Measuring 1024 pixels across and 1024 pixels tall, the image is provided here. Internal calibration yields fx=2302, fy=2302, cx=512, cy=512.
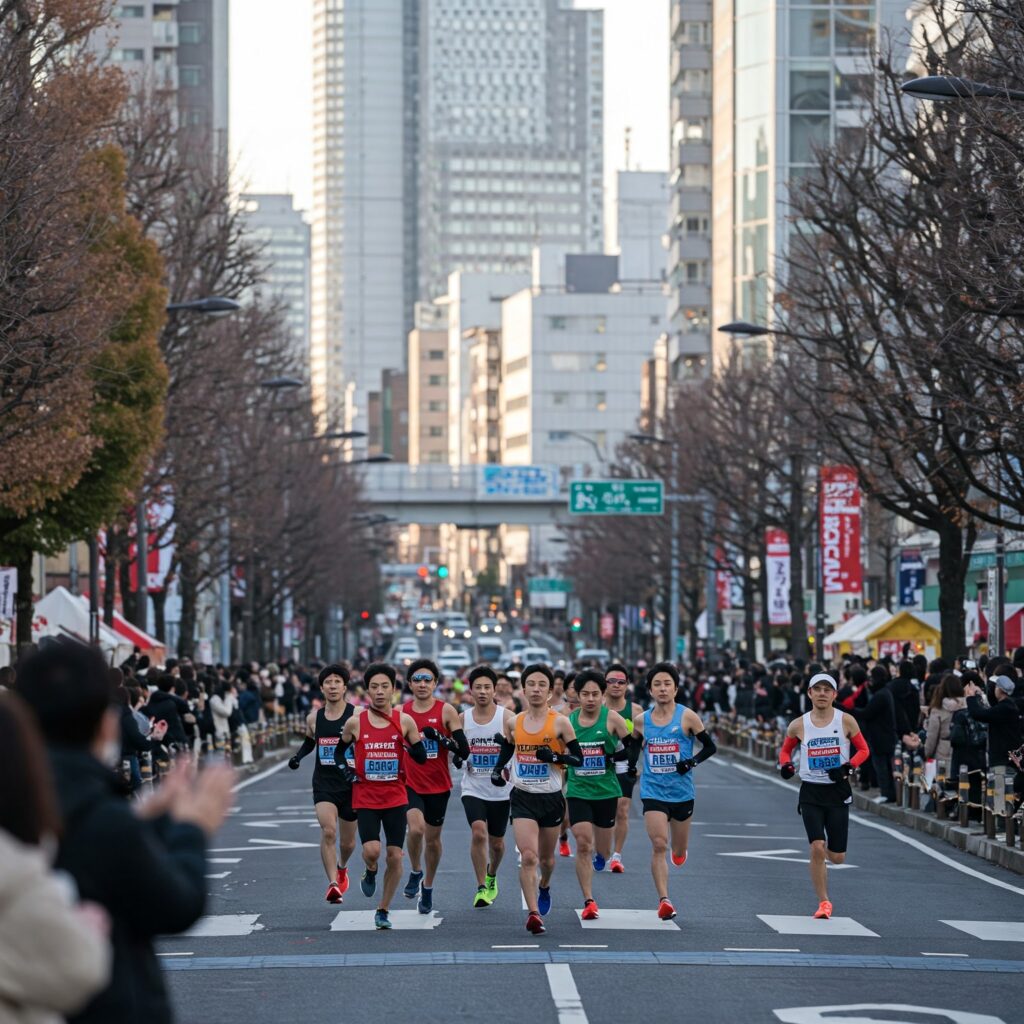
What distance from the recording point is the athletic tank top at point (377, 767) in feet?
51.2

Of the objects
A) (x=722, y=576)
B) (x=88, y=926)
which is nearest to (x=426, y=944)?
(x=88, y=926)

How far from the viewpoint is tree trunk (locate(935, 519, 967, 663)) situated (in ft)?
117

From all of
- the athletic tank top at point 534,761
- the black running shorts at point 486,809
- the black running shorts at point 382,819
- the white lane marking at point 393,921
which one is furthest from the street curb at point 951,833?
the black running shorts at point 382,819

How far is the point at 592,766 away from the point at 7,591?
18.2 meters

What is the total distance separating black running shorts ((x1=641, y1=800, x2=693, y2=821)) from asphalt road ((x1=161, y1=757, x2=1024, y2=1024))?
69cm

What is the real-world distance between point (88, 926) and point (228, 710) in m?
32.2

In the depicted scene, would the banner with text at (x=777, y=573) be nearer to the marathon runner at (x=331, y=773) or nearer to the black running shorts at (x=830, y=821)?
the marathon runner at (x=331, y=773)

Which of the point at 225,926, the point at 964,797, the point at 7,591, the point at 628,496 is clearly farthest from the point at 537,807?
the point at 628,496

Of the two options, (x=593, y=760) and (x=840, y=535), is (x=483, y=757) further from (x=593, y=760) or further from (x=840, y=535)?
(x=840, y=535)

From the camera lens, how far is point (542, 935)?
47.7 feet

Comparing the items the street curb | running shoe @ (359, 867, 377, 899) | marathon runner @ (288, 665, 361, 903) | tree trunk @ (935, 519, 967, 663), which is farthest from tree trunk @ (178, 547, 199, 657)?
running shoe @ (359, 867, 377, 899)

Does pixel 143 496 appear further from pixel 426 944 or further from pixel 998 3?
pixel 426 944

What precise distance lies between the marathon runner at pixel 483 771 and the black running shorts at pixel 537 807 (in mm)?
369

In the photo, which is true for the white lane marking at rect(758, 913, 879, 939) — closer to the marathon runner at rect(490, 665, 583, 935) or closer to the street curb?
the marathon runner at rect(490, 665, 583, 935)
